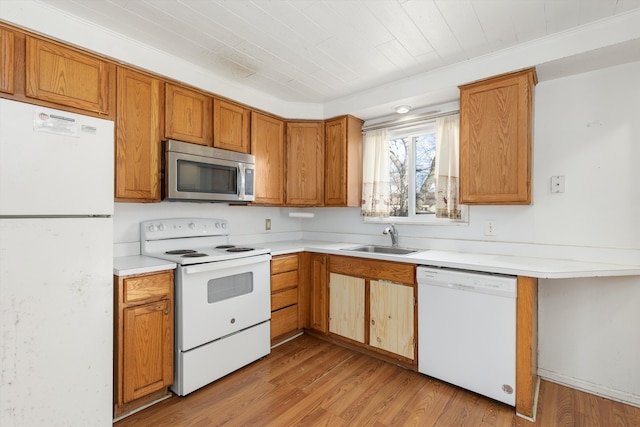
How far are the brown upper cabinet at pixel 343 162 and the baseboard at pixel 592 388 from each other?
6.84 ft

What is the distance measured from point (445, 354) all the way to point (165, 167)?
8.01ft

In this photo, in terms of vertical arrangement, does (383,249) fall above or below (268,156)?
below

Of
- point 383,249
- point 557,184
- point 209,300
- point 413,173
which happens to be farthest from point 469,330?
point 209,300

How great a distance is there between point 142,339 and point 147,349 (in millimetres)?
77

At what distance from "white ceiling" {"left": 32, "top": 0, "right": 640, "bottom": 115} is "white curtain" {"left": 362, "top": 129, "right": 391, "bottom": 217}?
753 mm

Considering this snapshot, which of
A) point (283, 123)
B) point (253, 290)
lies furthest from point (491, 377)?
point (283, 123)

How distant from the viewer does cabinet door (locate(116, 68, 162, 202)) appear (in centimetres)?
207

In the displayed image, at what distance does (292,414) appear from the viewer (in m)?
1.89

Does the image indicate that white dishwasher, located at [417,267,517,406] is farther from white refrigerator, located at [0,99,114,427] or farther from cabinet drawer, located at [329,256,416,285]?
white refrigerator, located at [0,99,114,427]

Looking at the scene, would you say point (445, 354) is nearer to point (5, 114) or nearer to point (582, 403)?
point (582, 403)

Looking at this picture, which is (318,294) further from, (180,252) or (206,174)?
(206,174)

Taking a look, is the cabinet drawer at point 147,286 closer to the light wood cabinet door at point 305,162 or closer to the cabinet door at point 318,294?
the cabinet door at point 318,294

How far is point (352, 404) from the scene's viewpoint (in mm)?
1994

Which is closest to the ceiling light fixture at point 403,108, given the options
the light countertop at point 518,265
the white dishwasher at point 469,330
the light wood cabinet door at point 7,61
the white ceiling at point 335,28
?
the white ceiling at point 335,28
